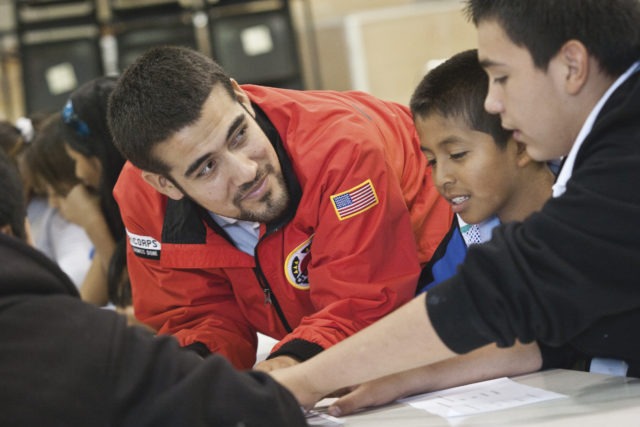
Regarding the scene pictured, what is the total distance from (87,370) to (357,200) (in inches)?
32.1

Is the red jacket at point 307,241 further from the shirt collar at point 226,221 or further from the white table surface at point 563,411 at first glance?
the white table surface at point 563,411

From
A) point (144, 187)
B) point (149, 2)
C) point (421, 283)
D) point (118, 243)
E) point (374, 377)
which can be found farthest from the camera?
point (149, 2)

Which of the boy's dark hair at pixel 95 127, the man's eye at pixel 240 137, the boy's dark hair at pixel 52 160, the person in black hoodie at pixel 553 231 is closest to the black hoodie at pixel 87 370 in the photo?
the person in black hoodie at pixel 553 231

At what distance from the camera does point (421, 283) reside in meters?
1.86

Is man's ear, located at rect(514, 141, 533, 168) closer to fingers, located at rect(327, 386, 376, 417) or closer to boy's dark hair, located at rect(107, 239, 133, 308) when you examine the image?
fingers, located at rect(327, 386, 376, 417)

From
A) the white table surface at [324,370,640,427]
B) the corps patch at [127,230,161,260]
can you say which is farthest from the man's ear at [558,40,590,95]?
the corps patch at [127,230,161,260]

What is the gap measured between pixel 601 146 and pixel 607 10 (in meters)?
0.20

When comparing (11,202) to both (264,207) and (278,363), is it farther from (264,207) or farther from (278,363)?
(264,207)

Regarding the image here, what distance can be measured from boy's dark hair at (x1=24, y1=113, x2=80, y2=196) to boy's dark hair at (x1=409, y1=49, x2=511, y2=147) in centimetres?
183

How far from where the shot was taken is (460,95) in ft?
5.71

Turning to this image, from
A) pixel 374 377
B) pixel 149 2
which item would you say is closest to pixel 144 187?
pixel 374 377

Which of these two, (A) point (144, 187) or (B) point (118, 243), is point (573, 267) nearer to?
(A) point (144, 187)

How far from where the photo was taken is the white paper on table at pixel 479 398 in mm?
1288

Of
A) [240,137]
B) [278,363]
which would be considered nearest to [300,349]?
[278,363]
